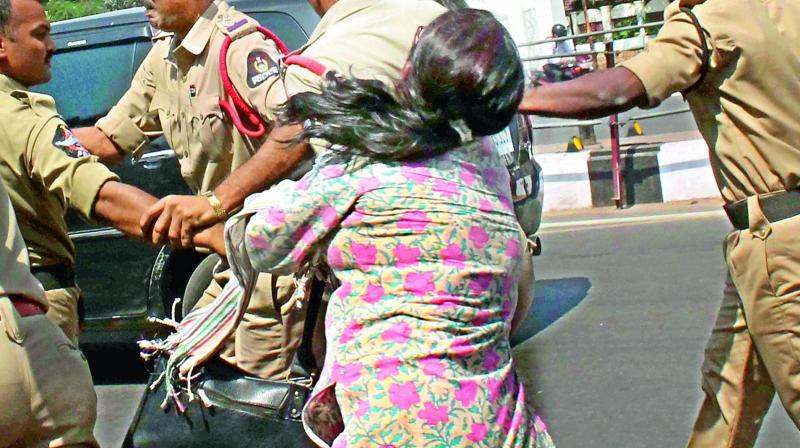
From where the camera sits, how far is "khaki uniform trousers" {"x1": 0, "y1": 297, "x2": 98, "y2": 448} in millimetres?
2961

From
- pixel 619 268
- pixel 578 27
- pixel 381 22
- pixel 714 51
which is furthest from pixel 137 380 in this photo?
pixel 578 27

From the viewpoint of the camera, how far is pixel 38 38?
3.60m

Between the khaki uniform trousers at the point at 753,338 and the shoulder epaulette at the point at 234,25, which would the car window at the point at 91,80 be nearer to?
the shoulder epaulette at the point at 234,25

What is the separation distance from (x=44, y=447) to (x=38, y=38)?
117 cm

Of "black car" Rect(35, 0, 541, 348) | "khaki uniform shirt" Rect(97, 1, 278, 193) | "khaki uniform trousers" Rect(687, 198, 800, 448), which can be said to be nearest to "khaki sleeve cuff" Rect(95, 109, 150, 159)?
"khaki uniform shirt" Rect(97, 1, 278, 193)

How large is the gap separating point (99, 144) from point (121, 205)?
1.11 metres

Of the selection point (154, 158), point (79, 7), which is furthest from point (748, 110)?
point (79, 7)

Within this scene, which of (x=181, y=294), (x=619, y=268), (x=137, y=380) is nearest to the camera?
(x=181, y=294)

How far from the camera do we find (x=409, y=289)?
2494 millimetres

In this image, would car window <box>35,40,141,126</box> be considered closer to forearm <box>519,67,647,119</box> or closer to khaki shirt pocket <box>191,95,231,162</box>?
khaki shirt pocket <box>191,95,231,162</box>

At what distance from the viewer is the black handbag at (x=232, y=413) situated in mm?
3293

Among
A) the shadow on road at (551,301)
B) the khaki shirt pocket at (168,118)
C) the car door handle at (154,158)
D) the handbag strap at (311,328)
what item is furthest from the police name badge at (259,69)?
the shadow on road at (551,301)

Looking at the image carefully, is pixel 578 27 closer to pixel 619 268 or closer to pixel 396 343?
pixel 619 268

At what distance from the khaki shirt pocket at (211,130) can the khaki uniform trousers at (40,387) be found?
966 millimetres
